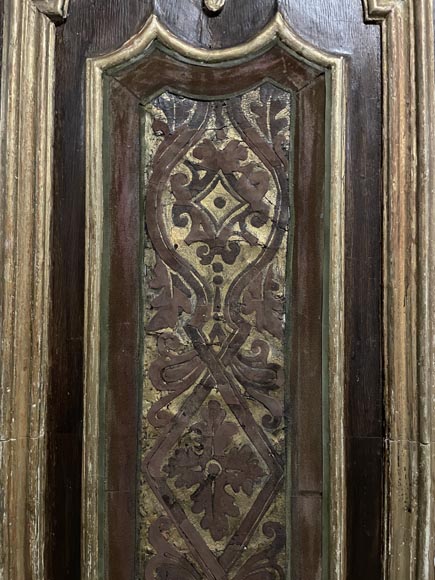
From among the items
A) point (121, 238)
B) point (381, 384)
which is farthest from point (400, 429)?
point (121, 238)

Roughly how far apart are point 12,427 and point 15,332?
18cm

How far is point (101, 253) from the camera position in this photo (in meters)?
1.18

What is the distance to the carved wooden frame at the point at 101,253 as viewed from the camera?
3.74ft

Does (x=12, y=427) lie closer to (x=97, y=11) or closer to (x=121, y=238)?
(x=121, y=238)

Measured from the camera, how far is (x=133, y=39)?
3.88 ft

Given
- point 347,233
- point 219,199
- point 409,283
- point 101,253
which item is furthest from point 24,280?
point 409,283

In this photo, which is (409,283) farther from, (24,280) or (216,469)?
(24,280)

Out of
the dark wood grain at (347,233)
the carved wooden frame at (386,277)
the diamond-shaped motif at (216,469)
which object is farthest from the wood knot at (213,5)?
the diamond-shaped motif at (216,469)

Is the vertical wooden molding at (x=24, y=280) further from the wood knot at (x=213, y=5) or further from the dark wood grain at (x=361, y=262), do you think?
the dark wood grain at (x=361, y=262)

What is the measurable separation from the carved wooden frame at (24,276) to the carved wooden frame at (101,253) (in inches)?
3.3

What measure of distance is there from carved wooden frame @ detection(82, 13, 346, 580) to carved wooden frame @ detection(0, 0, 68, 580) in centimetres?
8

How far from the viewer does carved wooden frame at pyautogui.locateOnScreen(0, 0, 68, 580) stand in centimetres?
114

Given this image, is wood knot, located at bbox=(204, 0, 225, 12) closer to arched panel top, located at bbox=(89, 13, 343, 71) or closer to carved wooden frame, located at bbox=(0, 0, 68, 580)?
arched panel top, located at bbox=(89, 13, 343, 71)

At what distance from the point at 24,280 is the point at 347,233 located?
0.62m
